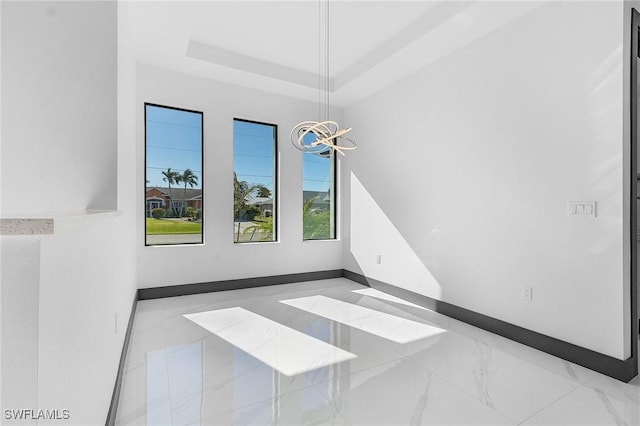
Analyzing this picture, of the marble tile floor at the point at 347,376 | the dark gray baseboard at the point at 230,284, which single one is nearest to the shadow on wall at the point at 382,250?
the marble tile floor at the point at 347,376

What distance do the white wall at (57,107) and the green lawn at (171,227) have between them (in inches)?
98.6

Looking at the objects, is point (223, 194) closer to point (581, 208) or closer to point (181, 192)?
point (181, 192)

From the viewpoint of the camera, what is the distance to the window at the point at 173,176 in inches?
163

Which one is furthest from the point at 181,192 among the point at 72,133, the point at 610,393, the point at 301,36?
the point at 610,393

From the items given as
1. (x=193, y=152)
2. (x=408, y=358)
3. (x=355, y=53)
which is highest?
(x=355, y=53)

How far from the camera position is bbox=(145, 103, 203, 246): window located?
4137 mm

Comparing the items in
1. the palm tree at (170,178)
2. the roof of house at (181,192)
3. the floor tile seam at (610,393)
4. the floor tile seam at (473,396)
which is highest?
the palm tree at (170,178)

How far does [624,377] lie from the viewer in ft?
7.24

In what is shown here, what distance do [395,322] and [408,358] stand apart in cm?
81

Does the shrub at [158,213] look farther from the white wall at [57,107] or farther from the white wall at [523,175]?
the white wall at [523,175]

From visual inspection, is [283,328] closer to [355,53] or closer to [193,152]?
[193,152]

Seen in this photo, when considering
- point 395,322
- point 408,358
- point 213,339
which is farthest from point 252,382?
point 395,322

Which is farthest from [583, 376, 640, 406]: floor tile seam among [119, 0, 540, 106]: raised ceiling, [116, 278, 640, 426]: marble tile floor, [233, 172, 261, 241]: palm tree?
[233, 172, 261, 241]: palm tree

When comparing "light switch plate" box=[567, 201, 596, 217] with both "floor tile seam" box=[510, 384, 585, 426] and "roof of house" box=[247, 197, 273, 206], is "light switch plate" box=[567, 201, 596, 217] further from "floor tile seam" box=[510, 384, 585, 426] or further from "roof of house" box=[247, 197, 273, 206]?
"roof of house" box=[247, 197, 273, 206]
